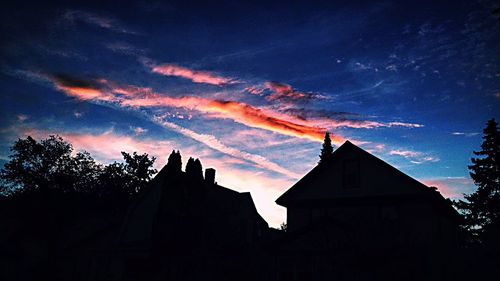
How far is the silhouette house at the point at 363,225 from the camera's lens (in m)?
15.0

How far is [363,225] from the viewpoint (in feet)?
55.3

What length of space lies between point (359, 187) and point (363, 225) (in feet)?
18.9

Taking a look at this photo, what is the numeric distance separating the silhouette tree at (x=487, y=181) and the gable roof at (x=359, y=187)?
78.4 ft

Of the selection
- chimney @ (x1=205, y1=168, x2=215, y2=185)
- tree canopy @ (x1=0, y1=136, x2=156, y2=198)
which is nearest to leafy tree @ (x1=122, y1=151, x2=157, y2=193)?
tree canopy @ (x1=0, y1=136, x2=156, y2=198)

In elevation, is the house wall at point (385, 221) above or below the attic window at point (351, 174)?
below

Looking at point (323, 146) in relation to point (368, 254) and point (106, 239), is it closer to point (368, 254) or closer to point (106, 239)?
point (106, 239)

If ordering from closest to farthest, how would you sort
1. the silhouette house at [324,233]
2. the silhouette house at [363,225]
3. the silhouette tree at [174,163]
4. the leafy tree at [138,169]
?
the silhouette house at [363,225] < the silhouette house at [324,233] < the silhouette tree at [174,163] < the leafy tree at [138,169]

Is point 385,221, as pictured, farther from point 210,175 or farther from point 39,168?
point 39,168

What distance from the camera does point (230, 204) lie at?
35.5 metres

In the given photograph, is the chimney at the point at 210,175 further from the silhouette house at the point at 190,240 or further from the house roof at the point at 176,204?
the silhouette house at the point at 190,240

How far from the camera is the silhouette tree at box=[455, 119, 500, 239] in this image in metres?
38.8

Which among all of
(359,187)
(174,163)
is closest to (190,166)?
(174,163)

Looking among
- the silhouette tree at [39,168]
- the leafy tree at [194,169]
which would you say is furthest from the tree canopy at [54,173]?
the leafy tree at [194,169]

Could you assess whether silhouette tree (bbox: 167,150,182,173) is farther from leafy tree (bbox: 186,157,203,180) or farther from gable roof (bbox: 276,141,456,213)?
gable roof (bbox: 276,141,456,213)
